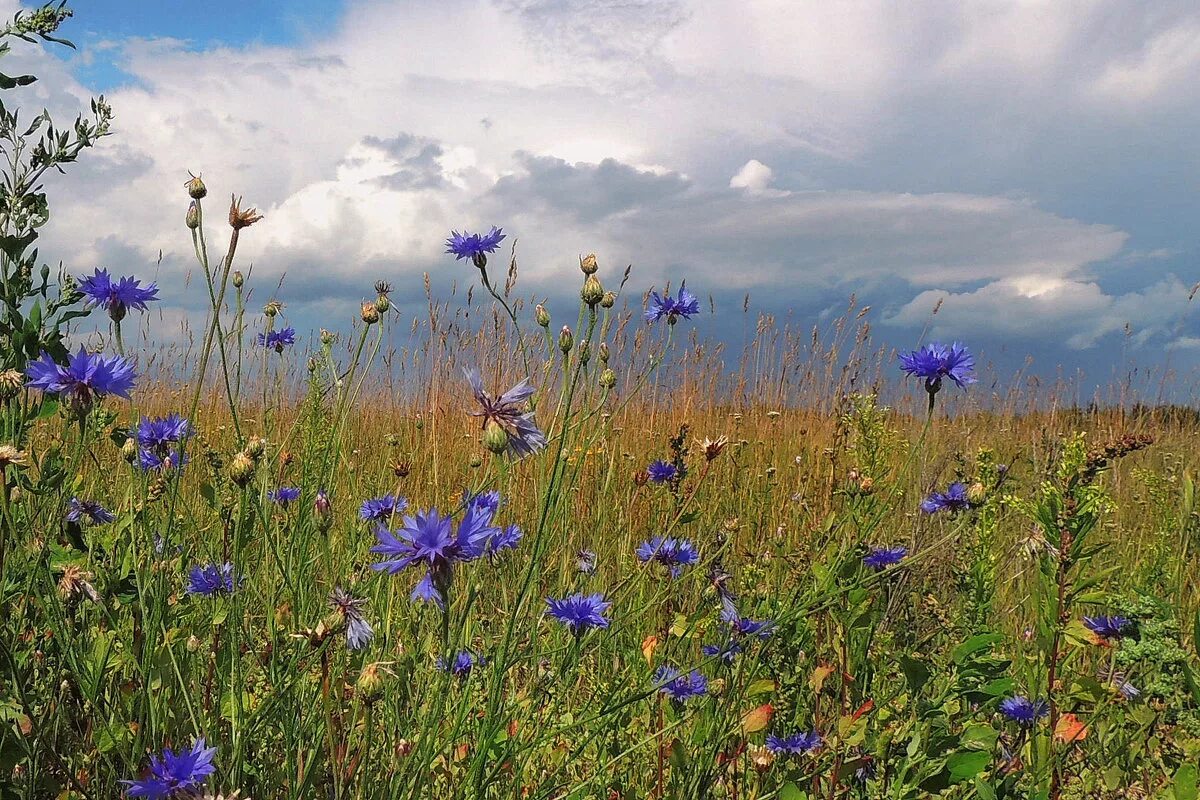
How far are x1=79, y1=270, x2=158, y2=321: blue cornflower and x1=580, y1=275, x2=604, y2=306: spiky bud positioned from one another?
0.78m

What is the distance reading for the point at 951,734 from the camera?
135 centimetres

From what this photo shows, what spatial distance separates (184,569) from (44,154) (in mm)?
779

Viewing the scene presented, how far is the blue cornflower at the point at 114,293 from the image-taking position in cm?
161

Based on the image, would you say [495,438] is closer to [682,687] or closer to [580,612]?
[580,612]

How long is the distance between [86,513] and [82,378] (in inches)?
28.3

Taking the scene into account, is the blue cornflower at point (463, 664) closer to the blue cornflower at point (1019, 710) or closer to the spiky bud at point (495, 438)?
the spiky bud at point (495, 438)

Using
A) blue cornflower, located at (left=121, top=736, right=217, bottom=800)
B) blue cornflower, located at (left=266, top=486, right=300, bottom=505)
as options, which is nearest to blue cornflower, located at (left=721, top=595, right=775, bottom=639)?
blue cornflower, located at (left=121, top=736, right=217, bottom=800)

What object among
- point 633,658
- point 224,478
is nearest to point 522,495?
point 224,478

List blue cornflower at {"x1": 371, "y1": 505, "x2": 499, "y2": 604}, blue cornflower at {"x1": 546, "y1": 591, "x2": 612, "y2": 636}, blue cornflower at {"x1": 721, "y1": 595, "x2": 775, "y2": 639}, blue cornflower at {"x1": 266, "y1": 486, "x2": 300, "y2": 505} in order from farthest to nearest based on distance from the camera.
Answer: blue cornflower at {"x1": 266, "y1": 486, "x2": 300, "y2": 505} → blue cornflower at {"x1": 721, "y1": 595, "x2": 775, "y2": 639} → blue cornflower at {"x1": 546, "y1": 591, "x2": 612, "y2": 636} → blue cornflower at {"x1": 371, "y1": 505, "x2": 499, "y2": 604}

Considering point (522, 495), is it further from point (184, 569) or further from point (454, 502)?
point (184, 569)

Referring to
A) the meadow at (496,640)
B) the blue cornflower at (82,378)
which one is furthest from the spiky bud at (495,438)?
the blue cornflower at (82,378)

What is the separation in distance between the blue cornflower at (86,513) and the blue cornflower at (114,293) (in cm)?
42

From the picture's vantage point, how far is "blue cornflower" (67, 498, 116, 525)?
1.82m

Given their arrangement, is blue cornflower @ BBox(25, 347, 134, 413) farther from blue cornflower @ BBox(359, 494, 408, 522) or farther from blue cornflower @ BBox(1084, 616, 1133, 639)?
blue cornflower @ BBox(1084, 616, 1133, 639)
